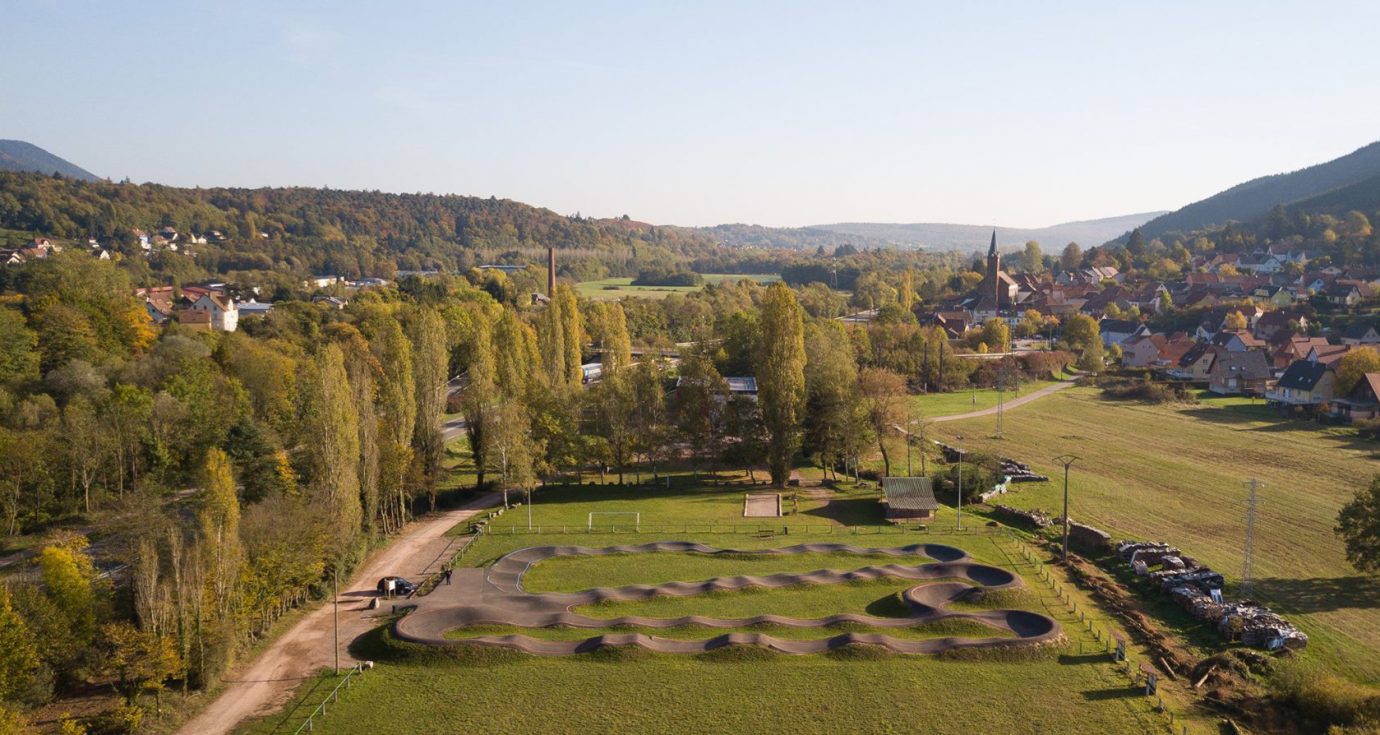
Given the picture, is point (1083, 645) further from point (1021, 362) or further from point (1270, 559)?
point (1021, 362)

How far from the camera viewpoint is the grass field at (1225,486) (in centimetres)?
3053

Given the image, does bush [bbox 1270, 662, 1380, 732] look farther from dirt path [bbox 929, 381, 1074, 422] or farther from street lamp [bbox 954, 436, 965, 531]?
dirt path [bbox 929, 381, 1074, 422]

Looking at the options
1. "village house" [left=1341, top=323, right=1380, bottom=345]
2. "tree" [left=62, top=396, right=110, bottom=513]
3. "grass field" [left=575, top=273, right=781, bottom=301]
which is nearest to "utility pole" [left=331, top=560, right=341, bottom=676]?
"tree" [left=62, top=396, right=110, bottom=513]

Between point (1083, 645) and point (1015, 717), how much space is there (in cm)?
585

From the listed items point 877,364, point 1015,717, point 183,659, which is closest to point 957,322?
point 877,364

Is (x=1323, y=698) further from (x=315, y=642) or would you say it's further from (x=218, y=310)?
(x=218, y=310)

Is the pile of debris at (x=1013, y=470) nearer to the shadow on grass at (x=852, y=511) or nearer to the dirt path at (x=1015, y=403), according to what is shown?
the shadow on grass at (x=852, y=511)

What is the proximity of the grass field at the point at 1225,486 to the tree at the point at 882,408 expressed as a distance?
782 cm

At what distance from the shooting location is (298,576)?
30.5 metres

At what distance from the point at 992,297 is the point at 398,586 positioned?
372 feet

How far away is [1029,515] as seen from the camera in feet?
138

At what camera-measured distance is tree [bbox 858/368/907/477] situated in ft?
164

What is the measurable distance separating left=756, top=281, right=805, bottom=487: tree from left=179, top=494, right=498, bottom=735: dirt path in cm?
1864

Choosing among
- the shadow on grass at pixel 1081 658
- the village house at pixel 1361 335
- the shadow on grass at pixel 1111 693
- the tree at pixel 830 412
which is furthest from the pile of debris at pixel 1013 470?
the village house at pixel 1361 335
